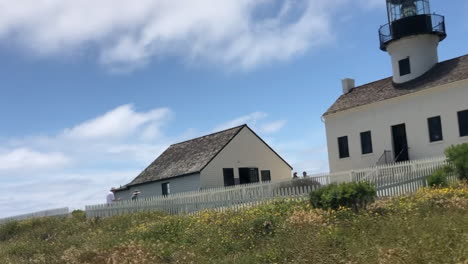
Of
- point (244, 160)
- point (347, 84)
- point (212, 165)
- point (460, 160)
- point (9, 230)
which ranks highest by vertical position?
point (347, 84)

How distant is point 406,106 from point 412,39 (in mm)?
3891

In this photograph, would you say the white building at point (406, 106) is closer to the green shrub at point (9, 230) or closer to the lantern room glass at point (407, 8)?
the lantern room glass at point (407, 8)

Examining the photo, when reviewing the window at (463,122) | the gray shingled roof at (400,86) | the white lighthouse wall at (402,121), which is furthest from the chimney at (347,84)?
the window at (463,122)

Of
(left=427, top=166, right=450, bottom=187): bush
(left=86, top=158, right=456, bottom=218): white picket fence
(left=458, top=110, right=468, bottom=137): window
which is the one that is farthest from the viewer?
A: (left=458, top=110, right=468, bottom=137): window

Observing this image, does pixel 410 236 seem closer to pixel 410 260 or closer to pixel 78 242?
pixel 410 260

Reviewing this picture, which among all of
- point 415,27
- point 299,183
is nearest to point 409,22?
point 415,27

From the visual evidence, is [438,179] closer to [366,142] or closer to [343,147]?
[366,142]

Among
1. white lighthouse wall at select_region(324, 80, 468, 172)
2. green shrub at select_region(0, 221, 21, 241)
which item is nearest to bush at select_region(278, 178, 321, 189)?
white lighthouse wall at select_region(324, 80, 468, 172)

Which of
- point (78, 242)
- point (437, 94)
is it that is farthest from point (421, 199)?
point (437, 94)

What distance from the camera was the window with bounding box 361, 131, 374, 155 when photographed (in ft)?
90.6

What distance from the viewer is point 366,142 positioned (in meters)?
27.9

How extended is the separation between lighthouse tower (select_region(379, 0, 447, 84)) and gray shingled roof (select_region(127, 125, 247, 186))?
10.4m

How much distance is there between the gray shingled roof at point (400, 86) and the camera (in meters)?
24.1

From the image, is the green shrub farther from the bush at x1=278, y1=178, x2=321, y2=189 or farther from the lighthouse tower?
the lighthouse tower
